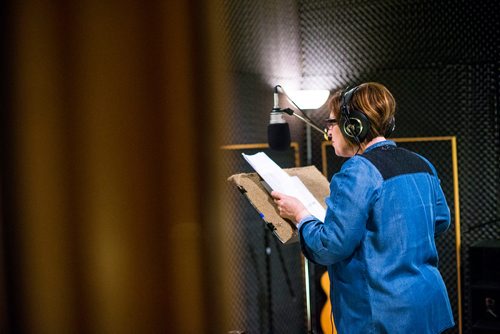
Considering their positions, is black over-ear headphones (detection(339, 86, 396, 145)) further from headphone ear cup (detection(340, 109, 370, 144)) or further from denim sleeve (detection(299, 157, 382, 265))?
denim sleeve (detection(299, 157, 382, 265))

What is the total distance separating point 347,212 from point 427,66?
8.87ft

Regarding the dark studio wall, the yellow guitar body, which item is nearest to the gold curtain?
the dark studio wall

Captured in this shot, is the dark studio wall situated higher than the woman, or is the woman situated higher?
the dark studio wall

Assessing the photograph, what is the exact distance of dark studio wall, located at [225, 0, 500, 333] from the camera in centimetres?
366

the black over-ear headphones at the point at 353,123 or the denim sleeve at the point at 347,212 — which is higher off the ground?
the black over-ear headphones at the point at 353,123

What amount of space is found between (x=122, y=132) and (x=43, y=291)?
0.21m

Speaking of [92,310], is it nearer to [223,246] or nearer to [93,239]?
[93,239]

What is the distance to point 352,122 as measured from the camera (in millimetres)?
1561

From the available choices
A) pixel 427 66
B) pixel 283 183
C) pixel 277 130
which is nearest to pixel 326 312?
pixel 277 130

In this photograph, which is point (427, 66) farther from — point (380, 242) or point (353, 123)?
point (380, 242)

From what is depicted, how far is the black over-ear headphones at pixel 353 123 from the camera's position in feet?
5.08

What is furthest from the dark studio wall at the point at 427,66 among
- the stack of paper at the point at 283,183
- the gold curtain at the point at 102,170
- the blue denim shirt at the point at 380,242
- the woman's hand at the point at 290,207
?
the gold curtain at the point at 102,170

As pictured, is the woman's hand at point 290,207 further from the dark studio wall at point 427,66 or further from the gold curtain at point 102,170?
the dark studio wall at point 427,66

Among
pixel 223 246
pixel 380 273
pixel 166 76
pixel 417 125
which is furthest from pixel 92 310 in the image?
pixel 417 125
